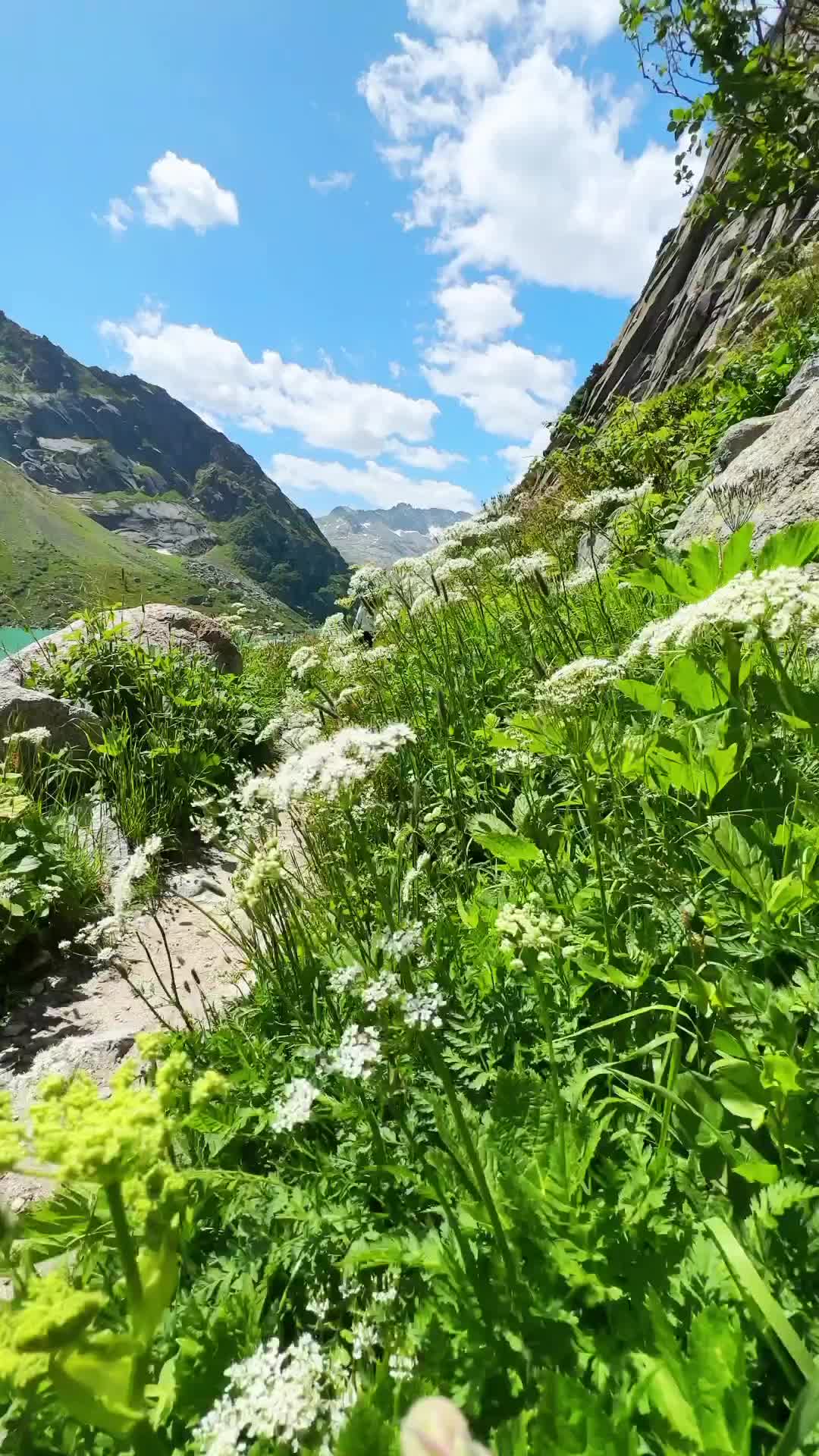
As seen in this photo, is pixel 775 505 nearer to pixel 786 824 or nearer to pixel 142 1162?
pixel 786 824

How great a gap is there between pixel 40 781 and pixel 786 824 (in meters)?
6.91

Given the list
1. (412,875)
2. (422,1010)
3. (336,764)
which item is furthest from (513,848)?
(422,1010)

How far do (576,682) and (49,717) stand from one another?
6.63 m

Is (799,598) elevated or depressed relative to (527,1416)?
elevated

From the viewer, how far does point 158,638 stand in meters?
10.6

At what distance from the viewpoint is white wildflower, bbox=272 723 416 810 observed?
2436 millimetres

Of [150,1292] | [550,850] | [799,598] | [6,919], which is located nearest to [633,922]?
[550,850]

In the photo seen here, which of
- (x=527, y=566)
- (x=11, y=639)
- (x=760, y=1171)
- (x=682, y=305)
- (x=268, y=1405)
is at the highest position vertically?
(x=682, y=305)

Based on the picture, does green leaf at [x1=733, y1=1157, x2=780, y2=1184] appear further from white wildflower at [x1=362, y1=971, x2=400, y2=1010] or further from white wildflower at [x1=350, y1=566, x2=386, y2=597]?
white wildflower at [x1=350, y1=566, x2=386, y2=597]

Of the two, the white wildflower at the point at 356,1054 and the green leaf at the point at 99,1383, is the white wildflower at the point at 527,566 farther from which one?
the green leaf at the point at 99,1383

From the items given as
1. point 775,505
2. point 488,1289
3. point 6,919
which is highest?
point 775,505

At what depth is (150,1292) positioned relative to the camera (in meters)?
1.04

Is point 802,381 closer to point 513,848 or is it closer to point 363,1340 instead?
point 513,848

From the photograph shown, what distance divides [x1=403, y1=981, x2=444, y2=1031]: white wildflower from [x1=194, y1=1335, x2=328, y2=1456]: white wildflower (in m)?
0.67
